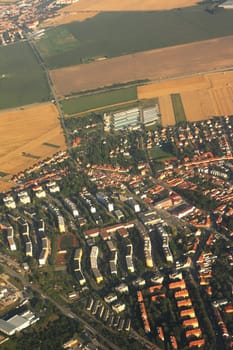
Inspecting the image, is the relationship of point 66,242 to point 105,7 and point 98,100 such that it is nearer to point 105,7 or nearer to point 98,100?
point 98,100

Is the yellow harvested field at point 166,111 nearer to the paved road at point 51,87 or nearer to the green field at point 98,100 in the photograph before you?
the green field at point 98,100

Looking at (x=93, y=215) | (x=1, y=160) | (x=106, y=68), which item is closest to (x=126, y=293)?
(x=93, y=215)

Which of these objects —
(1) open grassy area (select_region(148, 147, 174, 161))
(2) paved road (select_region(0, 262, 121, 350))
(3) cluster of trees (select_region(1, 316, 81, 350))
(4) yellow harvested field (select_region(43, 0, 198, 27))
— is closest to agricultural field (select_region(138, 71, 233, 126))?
(1) open grassy area (select_region(148, 147, 174, 161))

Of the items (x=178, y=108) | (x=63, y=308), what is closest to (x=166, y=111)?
(x=178, y=108)

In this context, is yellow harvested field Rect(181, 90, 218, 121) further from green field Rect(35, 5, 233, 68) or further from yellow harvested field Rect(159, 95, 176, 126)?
green field Rect(35, 5, 233, 68)

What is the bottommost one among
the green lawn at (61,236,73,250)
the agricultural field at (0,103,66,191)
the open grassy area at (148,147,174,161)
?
the green lawn at (61,236,73,250)

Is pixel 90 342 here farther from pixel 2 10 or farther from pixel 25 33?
pixel 2 10
